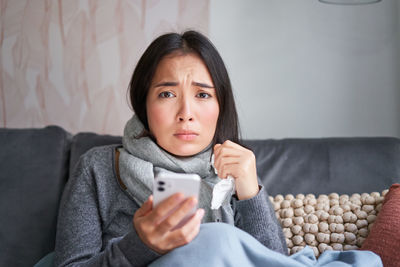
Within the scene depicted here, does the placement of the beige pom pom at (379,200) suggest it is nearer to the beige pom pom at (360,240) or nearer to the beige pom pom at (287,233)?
the beige pom pom at (360,240)

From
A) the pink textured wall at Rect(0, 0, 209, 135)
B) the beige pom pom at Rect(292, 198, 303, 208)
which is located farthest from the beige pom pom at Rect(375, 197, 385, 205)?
the pink textured wall at Rect(0, 0, 209, 135)

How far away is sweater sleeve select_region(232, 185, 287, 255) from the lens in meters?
1.22

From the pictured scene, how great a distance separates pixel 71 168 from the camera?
1.63m

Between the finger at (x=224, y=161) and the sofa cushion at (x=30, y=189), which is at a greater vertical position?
the finger at (x=224, y=161)

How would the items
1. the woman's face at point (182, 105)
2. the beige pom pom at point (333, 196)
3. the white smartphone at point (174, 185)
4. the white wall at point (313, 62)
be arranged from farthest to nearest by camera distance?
the white wall at point (313, 62) < the beige pom pom at point (333, 196) < the woman's face at point (182, 105) < the white smartphone at point (174, 185)

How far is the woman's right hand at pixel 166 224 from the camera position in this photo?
2.82 feet

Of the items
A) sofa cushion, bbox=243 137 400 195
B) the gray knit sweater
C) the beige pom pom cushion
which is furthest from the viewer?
sofa cushion, bbox=243 137 400 195

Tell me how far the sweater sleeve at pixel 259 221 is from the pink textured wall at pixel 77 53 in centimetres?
95

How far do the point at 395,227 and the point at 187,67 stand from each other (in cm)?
69

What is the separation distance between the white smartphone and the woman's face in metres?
0.41

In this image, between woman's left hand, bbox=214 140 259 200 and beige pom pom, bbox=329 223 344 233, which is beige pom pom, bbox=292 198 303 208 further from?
woman's left hand, bbox=214 140 259 200

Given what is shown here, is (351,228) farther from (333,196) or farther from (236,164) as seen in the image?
(236,164)

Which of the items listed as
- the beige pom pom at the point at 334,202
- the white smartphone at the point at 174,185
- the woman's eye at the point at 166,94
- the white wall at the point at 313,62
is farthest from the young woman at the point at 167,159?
the white wall at the point at 313,62

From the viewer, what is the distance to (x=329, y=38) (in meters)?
1.98
